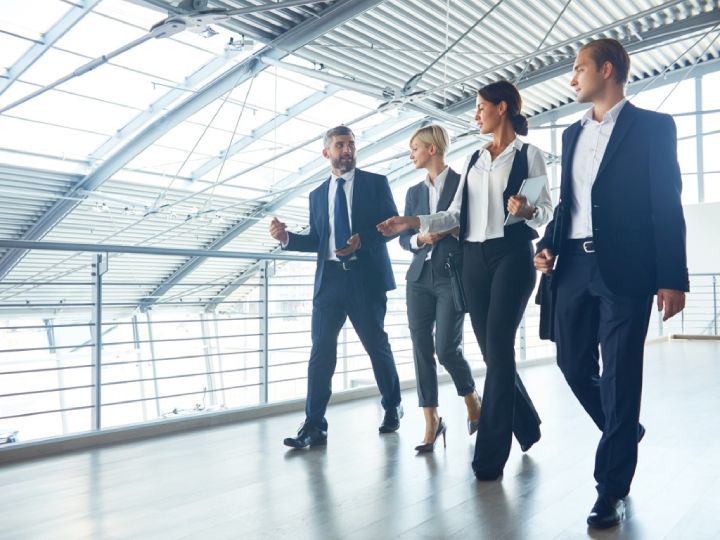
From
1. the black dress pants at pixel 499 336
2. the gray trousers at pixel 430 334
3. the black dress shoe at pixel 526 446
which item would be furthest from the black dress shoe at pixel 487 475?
the gray trousers at pixel 430 334

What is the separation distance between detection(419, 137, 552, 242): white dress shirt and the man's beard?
681 mm

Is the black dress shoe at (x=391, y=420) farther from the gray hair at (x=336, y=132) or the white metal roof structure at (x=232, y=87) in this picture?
the white metal roof structure at (x=232, y=87)

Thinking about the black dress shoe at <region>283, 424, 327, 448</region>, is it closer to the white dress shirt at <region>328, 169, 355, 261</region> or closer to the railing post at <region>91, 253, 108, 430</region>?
the white dress shirt at <region>328, 169, 355, 261</region>

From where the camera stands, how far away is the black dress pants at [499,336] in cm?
223

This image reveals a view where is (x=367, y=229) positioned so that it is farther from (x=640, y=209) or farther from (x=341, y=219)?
(x=640, y=209)

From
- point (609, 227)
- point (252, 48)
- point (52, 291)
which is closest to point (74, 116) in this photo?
point (252, 48)

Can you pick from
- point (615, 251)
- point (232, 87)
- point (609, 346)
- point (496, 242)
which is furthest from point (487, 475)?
point (232, 87)

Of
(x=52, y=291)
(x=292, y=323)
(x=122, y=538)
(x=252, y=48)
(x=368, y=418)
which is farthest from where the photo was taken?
(x=292, y=323)

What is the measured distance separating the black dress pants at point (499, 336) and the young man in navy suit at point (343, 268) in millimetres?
697

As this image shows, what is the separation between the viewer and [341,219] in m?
2.92

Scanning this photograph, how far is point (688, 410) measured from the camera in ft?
11.5

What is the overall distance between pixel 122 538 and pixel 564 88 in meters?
12.0

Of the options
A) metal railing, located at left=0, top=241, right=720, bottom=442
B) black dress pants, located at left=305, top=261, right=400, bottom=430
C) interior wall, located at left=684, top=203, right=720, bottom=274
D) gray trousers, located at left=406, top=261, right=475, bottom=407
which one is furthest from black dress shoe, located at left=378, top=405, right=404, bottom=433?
interior wall, located at left=684, top=203, right=720, bottom=274

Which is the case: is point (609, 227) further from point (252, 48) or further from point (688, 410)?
point (252, 48)
